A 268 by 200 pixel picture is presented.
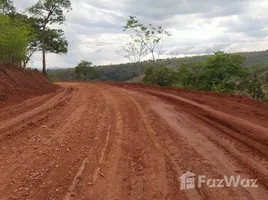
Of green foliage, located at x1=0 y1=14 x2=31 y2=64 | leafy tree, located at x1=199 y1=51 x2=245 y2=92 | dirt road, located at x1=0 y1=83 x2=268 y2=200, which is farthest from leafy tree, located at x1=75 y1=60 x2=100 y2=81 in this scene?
dirt road, located at x1=0 y1=83 x2=268 y2=200

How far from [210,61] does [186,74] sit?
3320 mm

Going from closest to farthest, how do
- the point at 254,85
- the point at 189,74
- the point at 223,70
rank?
the point at 223,70 < the point at 254,85 < the point at 189,74

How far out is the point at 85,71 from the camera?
5762 centimetres

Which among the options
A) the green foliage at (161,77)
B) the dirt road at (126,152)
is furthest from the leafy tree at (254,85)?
the dirt road at (126,152)

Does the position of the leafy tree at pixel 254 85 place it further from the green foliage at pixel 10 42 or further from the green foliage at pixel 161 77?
the green foliage at pixel 10 42

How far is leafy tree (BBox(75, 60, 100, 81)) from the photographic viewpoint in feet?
186

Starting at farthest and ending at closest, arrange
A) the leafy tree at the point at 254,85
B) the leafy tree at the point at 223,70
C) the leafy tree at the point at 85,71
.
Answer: the leafy tree at the point at 85,71, the leafy tree at the point at 254,85, the leafy tree at the point at 223,70

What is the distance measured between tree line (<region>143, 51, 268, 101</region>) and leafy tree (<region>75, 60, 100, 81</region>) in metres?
25.1

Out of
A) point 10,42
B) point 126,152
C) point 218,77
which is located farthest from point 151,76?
point 126,152

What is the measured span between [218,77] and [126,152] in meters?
28.1

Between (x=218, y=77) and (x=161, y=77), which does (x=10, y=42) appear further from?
(x=218, y=77)

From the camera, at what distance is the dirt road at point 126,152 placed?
4.43m

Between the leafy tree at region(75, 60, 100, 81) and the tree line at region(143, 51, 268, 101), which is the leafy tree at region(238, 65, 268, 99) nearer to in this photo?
the tree line at region(143, 51, 268, 101)

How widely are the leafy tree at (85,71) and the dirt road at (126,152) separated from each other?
4716 cm
